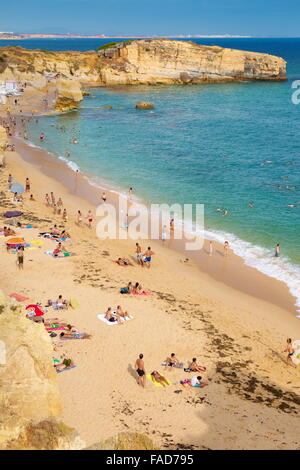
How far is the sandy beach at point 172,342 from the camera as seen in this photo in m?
12.1

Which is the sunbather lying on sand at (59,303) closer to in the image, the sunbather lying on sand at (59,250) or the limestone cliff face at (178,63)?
the sunbather lying on sand at (59,250)

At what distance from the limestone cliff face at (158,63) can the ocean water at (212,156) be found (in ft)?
62.5

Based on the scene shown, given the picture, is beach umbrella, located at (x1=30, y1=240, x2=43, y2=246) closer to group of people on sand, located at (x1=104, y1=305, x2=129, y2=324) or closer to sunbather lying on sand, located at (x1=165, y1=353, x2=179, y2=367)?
group of people on sand, located at (x1=104, y1=305, x2=129, y2=324)

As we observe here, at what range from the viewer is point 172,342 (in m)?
16.2

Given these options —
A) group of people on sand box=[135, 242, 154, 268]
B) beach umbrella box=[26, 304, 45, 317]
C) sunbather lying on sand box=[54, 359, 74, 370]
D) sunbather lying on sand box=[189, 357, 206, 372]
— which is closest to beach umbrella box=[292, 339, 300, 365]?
sunbather lying on sand box=[189, 357, 206, 372]

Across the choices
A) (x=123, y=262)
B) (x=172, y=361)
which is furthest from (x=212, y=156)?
(x=172, y=361)

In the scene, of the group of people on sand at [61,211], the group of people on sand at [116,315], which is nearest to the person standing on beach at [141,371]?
the group of people on sand at [116,315]

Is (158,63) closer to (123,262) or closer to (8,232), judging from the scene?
(8,232)

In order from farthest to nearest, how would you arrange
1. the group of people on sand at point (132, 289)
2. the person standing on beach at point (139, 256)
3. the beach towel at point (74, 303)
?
the person standing on beach at point (139, 256), the group of people on sand at point (132, 289), the beach towel at point (74, 303)

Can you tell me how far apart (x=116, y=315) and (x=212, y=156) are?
108ft

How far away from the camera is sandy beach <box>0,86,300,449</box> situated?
12.1 m

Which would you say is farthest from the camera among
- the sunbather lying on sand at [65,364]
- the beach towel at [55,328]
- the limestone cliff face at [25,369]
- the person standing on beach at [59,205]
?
the person standing on beach at [59,205]

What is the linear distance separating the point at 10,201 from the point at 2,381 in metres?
23.4

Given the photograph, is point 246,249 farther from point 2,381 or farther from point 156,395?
point 2,381
